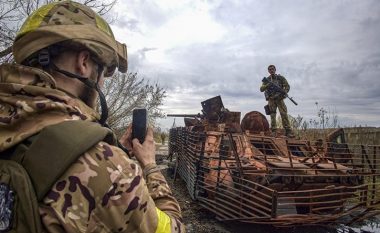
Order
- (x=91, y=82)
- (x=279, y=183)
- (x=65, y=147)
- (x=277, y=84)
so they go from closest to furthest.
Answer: (x=65, y=147) → (x=91, y=82) → (x=279, y=183) → (x=277, y=84)

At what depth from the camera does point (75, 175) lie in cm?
115

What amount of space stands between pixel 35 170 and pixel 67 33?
20.7 inches

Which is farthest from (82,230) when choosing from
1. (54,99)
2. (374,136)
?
(374,136)

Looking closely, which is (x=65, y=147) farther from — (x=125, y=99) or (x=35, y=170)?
(x=125, y=99)

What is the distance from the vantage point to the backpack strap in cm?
113

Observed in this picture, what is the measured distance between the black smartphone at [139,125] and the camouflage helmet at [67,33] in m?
0.25

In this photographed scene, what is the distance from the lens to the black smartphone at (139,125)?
1718mm

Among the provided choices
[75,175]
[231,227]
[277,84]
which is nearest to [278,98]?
[277,84]

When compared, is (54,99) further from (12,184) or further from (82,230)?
(82,230)

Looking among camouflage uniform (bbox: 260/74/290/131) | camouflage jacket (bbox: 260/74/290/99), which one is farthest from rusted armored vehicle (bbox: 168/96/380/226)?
camouflage jacket (bbox: 260/74/290/99)

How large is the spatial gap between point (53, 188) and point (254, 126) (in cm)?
881

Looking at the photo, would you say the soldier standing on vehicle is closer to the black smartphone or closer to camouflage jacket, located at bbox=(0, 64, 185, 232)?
the black smartphone

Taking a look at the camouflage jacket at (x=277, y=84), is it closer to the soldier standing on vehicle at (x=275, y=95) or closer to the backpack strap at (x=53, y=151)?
the soldier standing on vehicle at (x=275, y=95)

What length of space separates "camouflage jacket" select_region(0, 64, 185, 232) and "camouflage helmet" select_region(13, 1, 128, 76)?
0.16 meters
